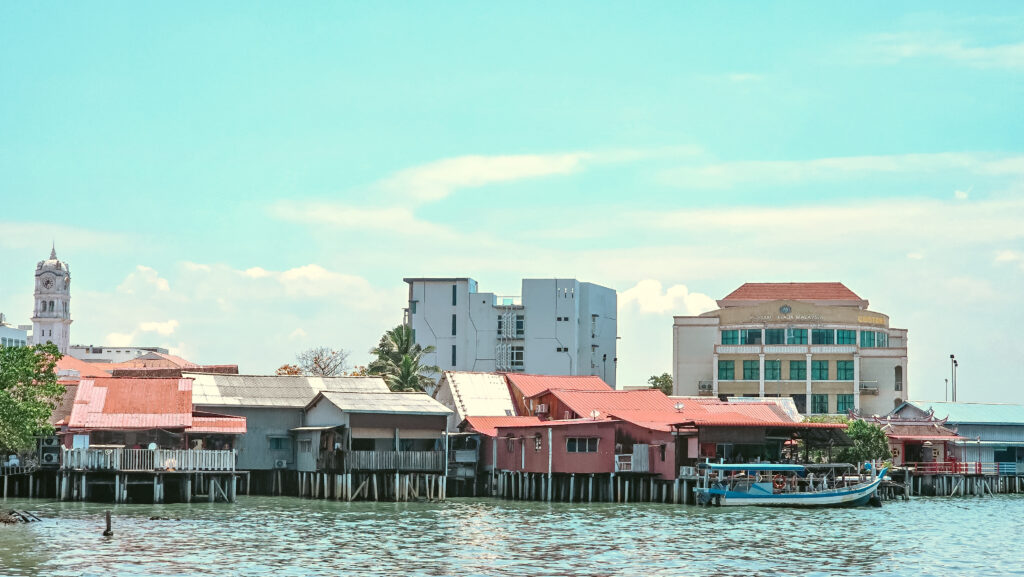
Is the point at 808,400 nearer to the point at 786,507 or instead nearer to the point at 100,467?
the point at 786,507

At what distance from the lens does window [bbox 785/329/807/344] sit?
123938 mm

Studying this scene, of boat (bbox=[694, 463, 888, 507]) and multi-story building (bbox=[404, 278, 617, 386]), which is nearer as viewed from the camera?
boat (bbox=[694, 463, 888, 507])

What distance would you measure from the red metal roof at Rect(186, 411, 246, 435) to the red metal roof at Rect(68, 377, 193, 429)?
53cm

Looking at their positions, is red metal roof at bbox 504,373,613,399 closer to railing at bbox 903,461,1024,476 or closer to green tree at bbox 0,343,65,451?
railing at bbox 903,461,1024,476

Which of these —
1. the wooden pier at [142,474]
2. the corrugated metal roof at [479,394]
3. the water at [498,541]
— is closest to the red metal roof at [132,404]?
the wooden pier at [142,474]

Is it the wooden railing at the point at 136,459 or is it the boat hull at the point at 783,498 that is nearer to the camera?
the wooden railing at the point at 136,459

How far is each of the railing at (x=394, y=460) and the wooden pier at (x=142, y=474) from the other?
21.9 ft

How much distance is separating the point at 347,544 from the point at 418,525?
28.9 feet

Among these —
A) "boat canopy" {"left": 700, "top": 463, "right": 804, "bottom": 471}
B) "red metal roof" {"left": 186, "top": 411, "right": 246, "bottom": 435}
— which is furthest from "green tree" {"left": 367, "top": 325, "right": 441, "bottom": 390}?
"boat canopy" {"left": 700, "top": 463, "right": 804, "bottom": 471}

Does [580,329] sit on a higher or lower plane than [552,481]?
higher

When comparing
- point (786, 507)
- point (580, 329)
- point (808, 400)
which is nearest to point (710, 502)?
point (786, 507)

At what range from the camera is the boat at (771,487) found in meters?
69.9

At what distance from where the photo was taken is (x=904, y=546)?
170ft

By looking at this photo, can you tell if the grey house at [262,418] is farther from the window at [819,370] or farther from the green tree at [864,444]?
the window at [819,370]
